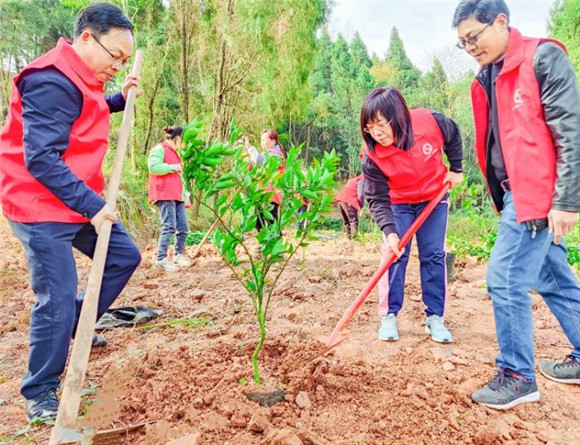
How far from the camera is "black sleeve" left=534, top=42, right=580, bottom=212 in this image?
1.77m

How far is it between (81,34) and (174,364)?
64.8 inches

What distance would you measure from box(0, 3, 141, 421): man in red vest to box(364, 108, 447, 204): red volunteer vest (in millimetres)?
1478

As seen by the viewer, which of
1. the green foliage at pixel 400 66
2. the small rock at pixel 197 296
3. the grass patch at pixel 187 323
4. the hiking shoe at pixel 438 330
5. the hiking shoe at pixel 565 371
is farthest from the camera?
the green foliage at pixel 400 66

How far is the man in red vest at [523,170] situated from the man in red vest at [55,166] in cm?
162

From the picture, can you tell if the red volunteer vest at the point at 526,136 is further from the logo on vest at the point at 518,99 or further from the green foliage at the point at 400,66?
the green foliage at the point at 400,66

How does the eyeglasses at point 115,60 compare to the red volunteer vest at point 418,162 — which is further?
the red volunteer vest at point 418,162

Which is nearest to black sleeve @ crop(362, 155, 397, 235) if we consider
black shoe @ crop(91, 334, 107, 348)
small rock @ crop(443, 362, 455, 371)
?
small rock @ crop(443, 362, 455, 371)

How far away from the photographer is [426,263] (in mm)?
2803

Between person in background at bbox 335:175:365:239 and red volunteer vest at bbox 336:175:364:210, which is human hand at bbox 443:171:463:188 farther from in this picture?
red volunteer vest at bbox 336:175:364:210

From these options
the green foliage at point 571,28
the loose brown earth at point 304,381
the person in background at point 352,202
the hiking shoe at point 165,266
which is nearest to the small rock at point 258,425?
the loose brown earth at point 304,381

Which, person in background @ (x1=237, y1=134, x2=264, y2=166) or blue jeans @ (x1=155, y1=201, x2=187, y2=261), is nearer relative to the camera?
person in background @ (x1=237, y1=134, x2=264, y2=166)

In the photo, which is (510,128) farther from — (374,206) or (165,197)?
(165,197)

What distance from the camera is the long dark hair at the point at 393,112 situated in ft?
8.25

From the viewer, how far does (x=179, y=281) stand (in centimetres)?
484
